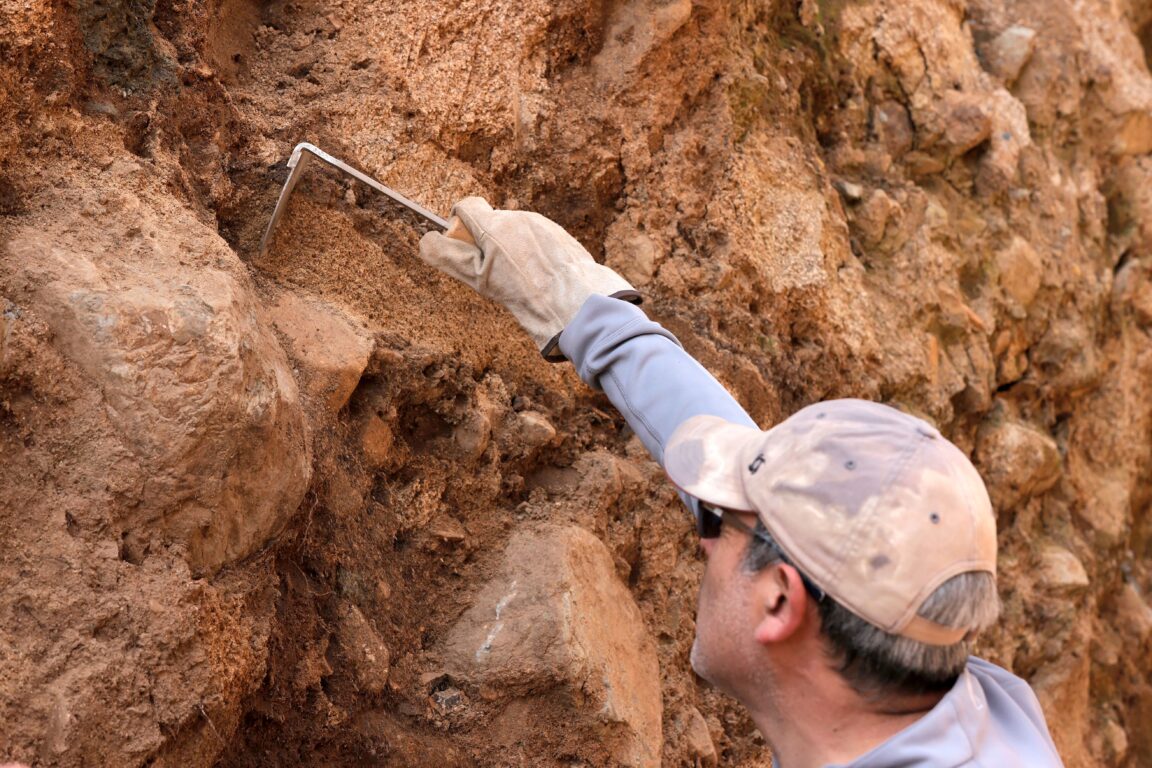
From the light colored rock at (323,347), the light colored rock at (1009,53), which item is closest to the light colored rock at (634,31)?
the light colored rock at (323,347)

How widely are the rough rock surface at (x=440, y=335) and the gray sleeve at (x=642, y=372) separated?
305 mm

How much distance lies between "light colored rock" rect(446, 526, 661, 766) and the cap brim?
1.76 ft

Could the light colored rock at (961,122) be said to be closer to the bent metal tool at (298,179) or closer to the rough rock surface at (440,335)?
the rough rock surface at (440,335)

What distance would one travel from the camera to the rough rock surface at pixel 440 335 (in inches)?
56.9

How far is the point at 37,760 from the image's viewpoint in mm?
1323

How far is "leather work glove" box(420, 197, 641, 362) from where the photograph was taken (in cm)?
182

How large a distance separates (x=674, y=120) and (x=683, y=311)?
1.42 ft

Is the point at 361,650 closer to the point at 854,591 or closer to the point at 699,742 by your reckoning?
the point at 699,742

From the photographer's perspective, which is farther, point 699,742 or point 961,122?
point 961,122

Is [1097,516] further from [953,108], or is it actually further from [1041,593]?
[953,108]

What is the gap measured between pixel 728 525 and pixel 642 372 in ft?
1.33

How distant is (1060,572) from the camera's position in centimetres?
310

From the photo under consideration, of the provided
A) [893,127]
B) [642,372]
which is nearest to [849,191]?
[893,127]

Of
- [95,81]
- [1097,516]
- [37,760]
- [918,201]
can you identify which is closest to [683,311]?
[918,201]
